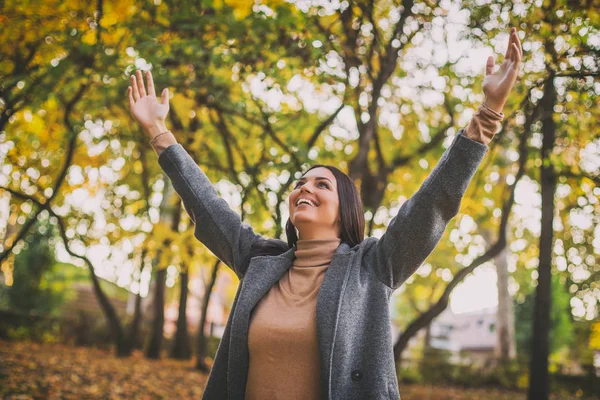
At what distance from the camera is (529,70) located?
6.59 m

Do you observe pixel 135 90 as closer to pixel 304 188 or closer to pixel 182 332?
pixel 304 188

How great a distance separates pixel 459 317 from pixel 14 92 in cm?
5373

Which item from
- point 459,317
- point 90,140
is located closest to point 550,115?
point 90,140

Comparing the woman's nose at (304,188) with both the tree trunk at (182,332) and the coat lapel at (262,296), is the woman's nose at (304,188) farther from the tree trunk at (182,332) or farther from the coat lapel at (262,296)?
the tree trunk at (182,332)

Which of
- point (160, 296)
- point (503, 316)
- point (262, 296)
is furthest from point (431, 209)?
point (503, 316)

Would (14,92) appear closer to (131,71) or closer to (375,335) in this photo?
(131,71)

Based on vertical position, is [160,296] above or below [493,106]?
below

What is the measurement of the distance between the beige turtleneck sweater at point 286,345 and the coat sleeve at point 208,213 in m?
0.34

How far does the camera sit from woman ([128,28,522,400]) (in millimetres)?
1781

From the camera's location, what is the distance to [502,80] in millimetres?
1821

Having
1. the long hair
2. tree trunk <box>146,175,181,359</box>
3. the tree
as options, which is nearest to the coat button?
the long hair

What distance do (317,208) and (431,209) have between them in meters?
0.57

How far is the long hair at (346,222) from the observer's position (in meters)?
2.24

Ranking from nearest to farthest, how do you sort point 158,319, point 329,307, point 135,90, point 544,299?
1. point 329,307
2. point 135,90
3. point 544,299
4. point 158,319
